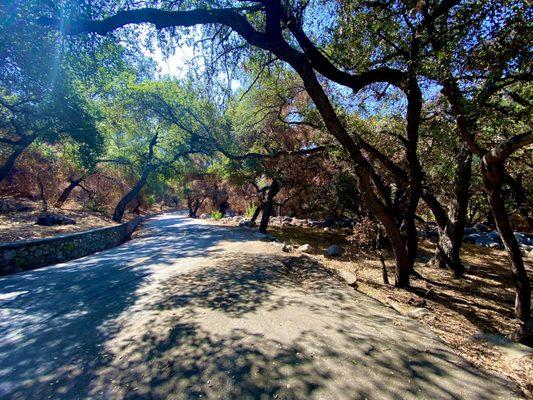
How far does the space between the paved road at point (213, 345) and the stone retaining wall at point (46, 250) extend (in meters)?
0.87

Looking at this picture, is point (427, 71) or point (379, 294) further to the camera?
point (379, 294)

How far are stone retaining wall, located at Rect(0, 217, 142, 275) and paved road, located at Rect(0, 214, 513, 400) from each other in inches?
34.4

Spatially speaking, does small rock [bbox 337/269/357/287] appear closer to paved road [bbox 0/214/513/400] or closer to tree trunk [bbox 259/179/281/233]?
paved road [bbox 0/214/513/400]

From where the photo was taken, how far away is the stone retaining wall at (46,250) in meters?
5.96

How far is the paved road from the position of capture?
2.35 m

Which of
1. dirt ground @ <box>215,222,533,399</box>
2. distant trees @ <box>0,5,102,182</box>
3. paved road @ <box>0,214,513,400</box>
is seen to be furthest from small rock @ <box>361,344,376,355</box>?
distant trees @ <box>0,5,102,182</box>

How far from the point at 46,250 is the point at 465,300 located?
10.6m

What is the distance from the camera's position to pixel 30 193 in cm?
1752

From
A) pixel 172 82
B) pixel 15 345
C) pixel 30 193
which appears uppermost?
pixel 172 82

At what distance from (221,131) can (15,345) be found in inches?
448

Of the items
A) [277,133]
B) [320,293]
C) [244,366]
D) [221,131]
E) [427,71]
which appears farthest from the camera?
[221,131]

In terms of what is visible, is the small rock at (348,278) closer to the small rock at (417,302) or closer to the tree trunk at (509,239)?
the small rock at (417,302)

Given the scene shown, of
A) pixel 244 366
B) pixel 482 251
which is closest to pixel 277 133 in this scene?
pixel 244 366

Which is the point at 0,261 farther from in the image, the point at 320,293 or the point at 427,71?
the point at 427,71
